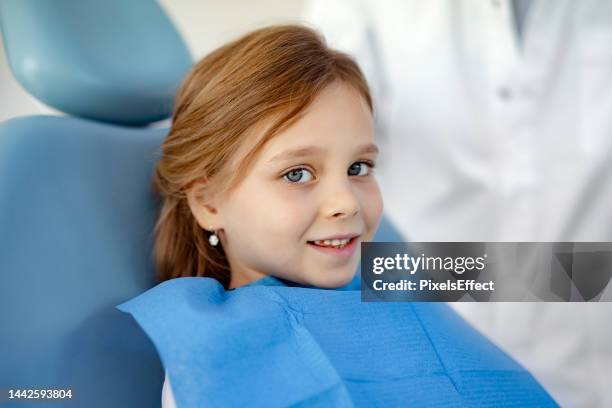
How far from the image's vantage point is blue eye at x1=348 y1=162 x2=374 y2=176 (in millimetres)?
743

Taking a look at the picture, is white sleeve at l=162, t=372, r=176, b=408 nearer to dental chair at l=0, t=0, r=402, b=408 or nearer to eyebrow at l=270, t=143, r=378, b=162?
dental chair at l=0, t=0, r=402, b=408

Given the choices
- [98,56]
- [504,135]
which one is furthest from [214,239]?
[504,135]

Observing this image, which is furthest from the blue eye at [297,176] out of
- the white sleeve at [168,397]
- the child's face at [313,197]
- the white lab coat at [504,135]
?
Answer: the white lab coat at [504,135]

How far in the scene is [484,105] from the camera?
1070 millimetres

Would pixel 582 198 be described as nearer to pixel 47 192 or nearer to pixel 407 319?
pixel 407 319

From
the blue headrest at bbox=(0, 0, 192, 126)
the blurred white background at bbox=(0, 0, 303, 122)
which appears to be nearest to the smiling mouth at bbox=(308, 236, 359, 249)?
the blue headrest at bbox=(0, 0, 192, 126)

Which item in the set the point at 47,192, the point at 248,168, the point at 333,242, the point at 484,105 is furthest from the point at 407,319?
the point at 484,105

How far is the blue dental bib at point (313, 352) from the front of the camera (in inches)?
23.0

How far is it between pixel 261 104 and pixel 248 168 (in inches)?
2.5

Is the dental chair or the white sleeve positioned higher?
the dental chair

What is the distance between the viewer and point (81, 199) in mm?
747

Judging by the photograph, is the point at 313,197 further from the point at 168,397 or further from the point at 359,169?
the point at 168,397

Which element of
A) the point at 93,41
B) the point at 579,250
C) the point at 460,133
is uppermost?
the point at 93,41

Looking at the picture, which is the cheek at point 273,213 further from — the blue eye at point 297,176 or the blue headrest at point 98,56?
the blue headrest at point 98,56
